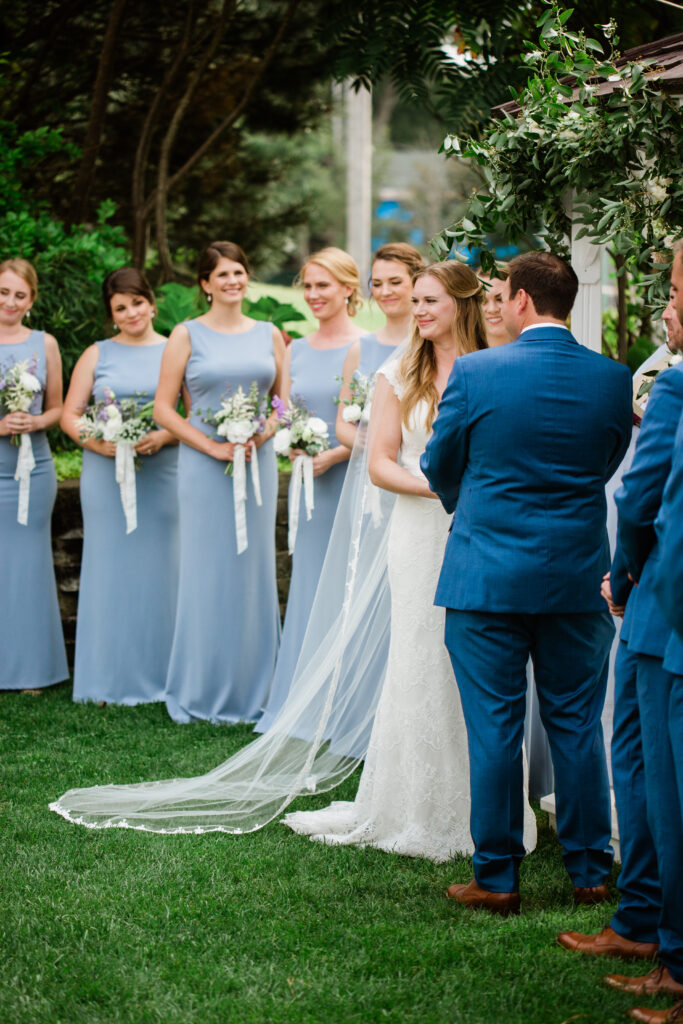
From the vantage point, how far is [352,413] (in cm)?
612

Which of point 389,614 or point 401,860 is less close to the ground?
point 389,614

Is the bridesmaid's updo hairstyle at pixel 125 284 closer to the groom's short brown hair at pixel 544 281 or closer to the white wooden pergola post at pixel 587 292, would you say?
the white wooden pergola post at pixel 587 292

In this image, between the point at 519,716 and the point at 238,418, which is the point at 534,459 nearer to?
the point at 519,716

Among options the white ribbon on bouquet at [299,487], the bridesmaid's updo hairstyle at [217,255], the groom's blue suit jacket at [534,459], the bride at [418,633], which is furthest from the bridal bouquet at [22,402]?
the groom's blue suit jacket at [534,459]

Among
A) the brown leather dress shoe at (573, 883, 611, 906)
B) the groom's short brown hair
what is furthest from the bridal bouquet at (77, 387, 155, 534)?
the brown leather dress shoe at (573, 883, 611, 906)

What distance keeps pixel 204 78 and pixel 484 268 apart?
768cm

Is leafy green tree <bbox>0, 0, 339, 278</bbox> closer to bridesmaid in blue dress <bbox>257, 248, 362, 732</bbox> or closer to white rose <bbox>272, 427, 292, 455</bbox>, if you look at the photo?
bridesmaid in blue dress <bbox>257, 248, 362, 732</bbox>

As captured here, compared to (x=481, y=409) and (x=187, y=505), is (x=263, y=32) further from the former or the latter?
(x=481, y=409)

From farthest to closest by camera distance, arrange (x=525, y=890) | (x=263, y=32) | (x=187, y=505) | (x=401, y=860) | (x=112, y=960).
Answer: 1. (x=263, y=32)
2. (x=187, y=505)
3. (x=401, y=860)
4. (x=525, y=890)
5. (x=112, y=960)

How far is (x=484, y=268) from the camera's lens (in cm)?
447

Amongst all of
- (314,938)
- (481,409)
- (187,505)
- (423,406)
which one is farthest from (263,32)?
(314,938)

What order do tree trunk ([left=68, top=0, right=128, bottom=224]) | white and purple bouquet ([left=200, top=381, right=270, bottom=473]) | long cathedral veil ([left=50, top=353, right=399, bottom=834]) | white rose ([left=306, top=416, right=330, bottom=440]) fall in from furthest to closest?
tree trunk ([left=68, top=0, right=128, bottom=224]) → white and purple bouquet ([left=200, top=381, right=270, bottom=473]) → white rose ([left=306, top=416, right=330, bottom=440]) → long cathedral veil ([left=50, top=353, right=399, bottom=834])

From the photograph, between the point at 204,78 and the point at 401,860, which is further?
the point at 204,78

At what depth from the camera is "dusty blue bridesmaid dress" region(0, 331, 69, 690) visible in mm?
7320
